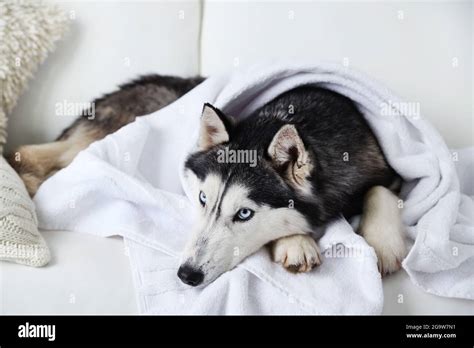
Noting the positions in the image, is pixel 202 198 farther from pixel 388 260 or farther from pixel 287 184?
pixel 388 260

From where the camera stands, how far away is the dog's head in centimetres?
118

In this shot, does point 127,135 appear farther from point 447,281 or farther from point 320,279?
point 447,281

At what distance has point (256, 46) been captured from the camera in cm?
182

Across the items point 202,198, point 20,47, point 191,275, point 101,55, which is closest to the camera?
point 191,275

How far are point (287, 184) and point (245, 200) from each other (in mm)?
100

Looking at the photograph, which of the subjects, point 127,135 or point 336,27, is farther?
point 336,27

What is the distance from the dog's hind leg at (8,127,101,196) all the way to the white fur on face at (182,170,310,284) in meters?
0.54

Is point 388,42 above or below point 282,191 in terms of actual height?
above

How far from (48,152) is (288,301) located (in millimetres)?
852

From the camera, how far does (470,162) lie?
1.62 m

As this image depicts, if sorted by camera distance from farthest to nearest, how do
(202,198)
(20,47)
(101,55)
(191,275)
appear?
(101,55), (20,47), (202,198), (191,275)

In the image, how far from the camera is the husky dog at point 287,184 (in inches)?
47.3

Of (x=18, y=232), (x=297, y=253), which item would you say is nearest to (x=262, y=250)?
(x=297, y=253)

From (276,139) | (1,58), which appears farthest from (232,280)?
(1,58)
